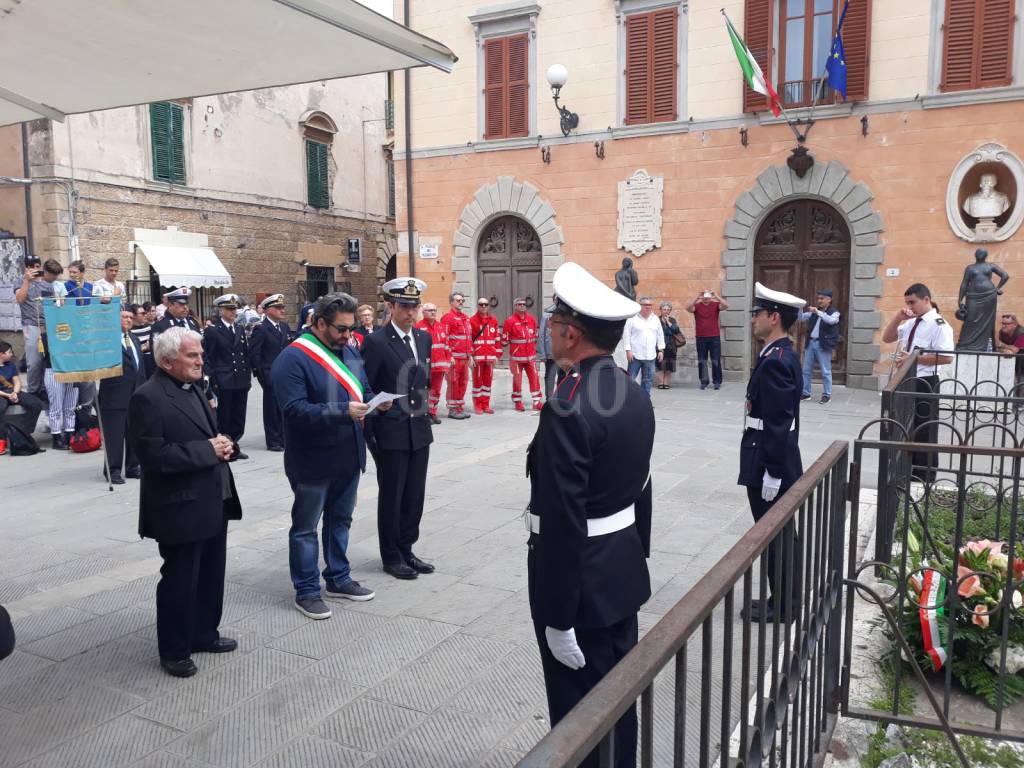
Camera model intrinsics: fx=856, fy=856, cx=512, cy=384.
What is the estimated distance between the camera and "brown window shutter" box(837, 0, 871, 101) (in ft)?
47.9

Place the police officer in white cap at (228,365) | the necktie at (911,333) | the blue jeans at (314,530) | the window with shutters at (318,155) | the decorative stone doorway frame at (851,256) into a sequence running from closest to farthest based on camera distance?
the blue jeans at (314,530)
the necktie at (911,333)
the police officer in white cap at (228,365)
the decorative stone doorway frame at (851,256)
the window with shutters at (318,155)

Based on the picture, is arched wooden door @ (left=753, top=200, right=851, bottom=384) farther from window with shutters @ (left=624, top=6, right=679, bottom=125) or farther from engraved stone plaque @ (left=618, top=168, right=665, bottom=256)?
window with shutters @ (left=624, top=6, right=679, bottom=125)

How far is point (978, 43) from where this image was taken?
1391 cm

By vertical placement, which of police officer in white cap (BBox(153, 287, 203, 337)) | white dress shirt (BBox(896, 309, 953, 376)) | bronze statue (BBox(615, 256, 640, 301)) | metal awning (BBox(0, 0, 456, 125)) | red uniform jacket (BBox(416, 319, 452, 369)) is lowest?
red uniform jacket (BBox(416, 319, 452, 369))

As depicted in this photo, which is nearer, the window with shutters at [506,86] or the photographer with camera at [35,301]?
the photographer with camera at [35,301]

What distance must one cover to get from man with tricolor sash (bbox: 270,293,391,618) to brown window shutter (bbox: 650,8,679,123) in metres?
13.1

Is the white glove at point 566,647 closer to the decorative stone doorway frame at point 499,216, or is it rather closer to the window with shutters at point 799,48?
the window with shutters at point 799,48

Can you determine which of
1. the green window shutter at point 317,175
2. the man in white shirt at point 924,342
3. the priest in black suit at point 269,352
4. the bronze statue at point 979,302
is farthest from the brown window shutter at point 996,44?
the green window shutter at point 317,175

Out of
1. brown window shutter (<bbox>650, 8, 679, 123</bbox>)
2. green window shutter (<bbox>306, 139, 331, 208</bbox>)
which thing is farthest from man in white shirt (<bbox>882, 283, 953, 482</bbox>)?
green window shutter (<bbox>306, 139, 331, 208</bbox>)

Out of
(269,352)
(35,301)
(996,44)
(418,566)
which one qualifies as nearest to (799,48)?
(996,44)

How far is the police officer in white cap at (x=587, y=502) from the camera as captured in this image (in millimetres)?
2588

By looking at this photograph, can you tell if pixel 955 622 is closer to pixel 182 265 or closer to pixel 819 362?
pixel 819 362

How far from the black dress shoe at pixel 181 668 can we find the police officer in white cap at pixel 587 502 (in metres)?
2.04

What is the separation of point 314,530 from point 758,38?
13882 millimetres
